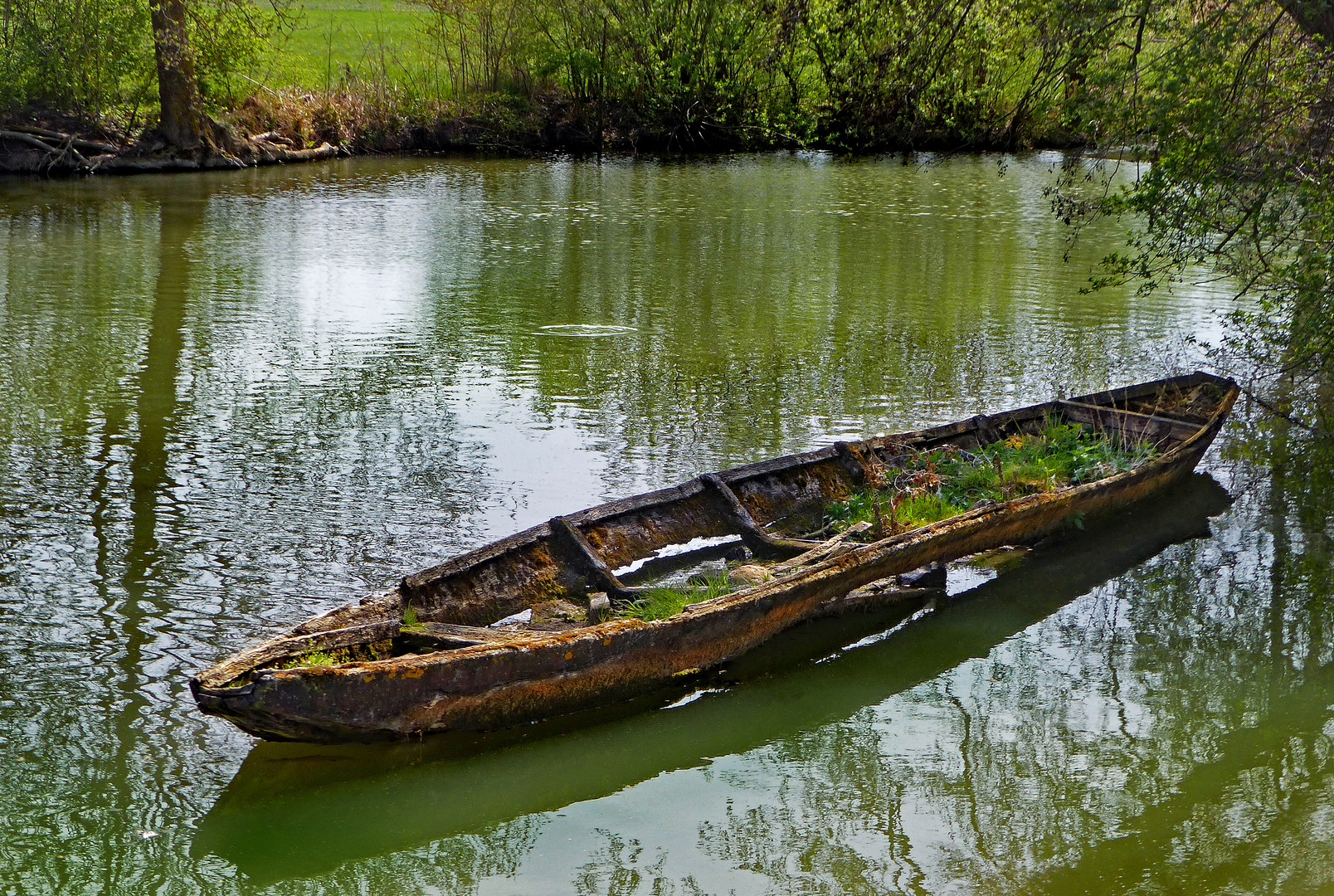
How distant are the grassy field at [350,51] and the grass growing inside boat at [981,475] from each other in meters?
20.4

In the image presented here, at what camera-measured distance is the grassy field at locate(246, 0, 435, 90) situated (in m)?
27.1

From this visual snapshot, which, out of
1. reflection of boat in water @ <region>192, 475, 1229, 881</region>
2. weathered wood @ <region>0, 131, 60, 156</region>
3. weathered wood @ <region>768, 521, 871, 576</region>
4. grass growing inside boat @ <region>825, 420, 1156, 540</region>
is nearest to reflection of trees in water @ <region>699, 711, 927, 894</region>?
reflection of boat in water @ <region>192, 475, 1229, 881</region>

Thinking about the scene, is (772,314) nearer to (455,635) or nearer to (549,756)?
(455,635)

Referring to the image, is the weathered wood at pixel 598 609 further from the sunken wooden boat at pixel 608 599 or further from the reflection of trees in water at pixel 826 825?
the reflection of trees in water at pixel 826 825

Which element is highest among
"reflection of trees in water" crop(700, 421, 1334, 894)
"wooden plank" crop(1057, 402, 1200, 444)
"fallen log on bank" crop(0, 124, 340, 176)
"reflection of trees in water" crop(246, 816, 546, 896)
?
"fallen log on bank" crop(0, 124, 340, 176)

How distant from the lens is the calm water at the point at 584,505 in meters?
4.75

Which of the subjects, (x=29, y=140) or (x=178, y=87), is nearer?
(x=29, y=140)

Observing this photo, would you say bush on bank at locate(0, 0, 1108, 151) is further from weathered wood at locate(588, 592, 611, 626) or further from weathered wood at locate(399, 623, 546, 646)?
weathered wood at locate(399, 623, 546, 646)

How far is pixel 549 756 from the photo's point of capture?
17.3 feet

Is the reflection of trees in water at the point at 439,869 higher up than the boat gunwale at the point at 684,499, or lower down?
lower down

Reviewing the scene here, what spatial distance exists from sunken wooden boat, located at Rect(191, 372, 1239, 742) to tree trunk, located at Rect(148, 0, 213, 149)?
19.1 meters

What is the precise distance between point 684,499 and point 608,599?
124 cm

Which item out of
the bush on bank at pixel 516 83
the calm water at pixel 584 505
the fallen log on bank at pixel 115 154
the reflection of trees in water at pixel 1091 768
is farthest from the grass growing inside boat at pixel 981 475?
the fallen log on bank at pixel 115 154

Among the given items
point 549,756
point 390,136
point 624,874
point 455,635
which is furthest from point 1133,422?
point 390,136
